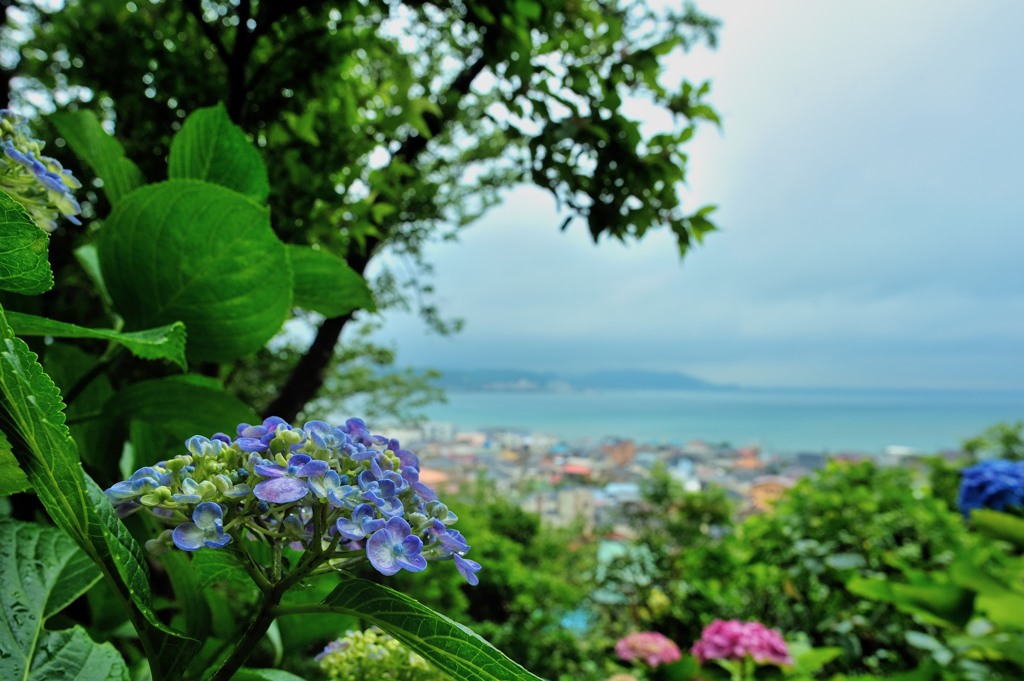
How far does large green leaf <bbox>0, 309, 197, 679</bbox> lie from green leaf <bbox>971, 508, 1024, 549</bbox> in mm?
1580

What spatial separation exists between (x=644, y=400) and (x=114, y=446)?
65.4 feet

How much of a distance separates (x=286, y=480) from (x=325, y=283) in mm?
316

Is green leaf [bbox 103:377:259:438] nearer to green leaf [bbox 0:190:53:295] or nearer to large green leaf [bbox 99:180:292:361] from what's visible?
large green leaf [bbox 99:180:292:361]

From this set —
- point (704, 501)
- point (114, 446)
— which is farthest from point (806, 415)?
point (114, 446)

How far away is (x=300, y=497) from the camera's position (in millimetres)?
249

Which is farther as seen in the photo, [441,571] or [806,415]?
[806,415]

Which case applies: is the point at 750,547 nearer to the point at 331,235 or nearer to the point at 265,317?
the point at 331,235

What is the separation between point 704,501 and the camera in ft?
9.59

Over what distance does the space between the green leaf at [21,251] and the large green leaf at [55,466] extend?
4cm

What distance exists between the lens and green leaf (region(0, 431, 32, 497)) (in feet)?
0.86

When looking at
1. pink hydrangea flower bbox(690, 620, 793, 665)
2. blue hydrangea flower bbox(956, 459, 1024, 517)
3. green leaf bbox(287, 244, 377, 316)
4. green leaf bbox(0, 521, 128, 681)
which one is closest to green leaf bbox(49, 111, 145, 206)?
green leaf bbox(287, 244, 377, 316)

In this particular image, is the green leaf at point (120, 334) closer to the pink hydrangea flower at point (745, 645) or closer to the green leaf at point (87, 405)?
the green leaf at point (87, 405)

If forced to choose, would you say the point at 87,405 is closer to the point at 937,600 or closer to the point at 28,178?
the point at 28,178

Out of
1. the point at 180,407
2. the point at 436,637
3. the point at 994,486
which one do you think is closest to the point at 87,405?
the point at 180,407
